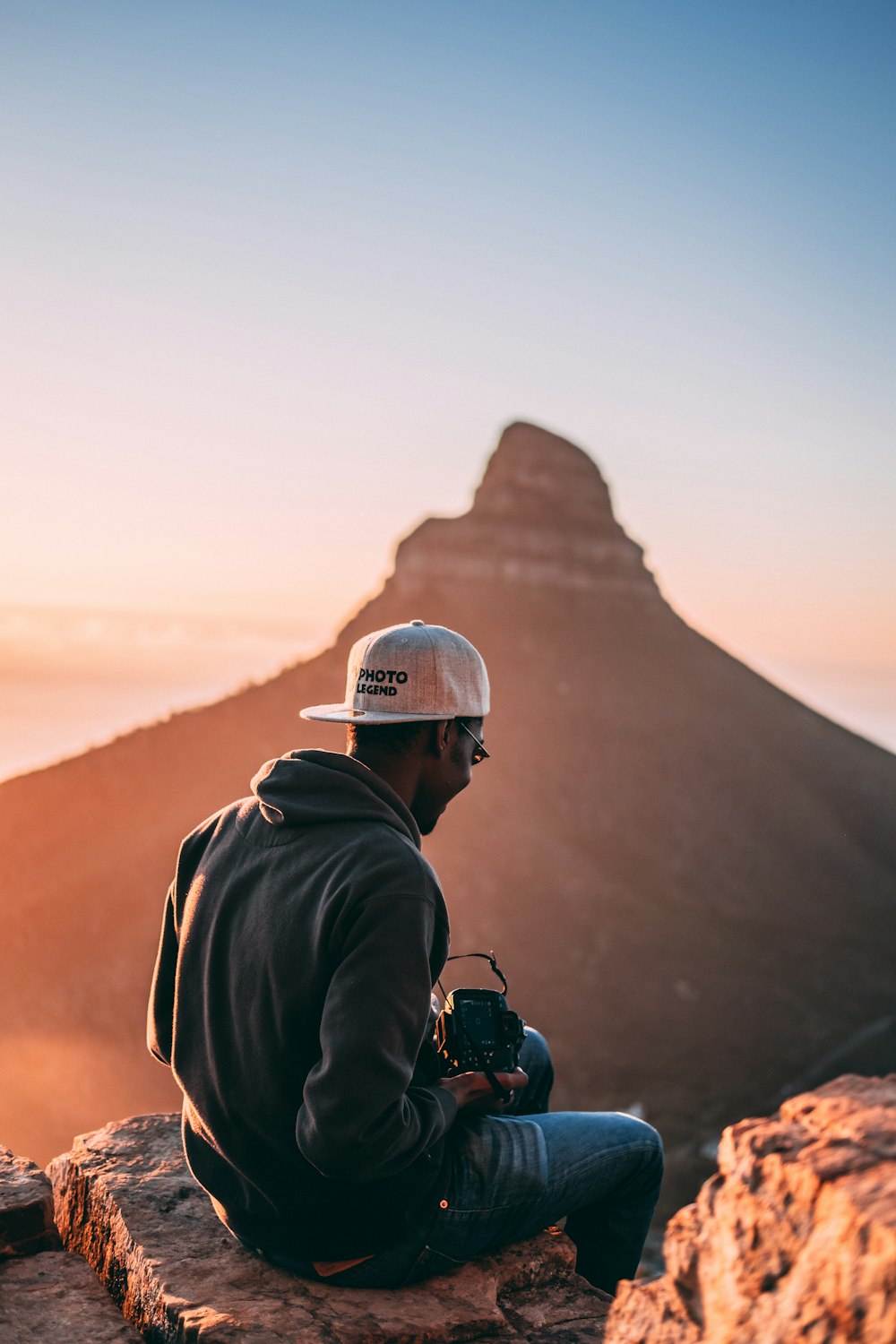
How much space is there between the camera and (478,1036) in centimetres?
271

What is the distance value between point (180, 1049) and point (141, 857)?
105 feet

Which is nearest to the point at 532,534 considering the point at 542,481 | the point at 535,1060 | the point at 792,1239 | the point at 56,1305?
the point at 542,481

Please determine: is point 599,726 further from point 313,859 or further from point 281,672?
point 313,859

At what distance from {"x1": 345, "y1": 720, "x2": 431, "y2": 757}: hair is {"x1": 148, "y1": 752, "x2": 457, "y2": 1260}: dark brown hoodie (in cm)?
12

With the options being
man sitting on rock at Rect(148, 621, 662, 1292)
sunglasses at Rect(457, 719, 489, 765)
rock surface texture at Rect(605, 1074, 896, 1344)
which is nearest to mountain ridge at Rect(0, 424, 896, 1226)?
man sitting on rock at Rect(148, 621, 662, 1292)

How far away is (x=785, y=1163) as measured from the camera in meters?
1.76

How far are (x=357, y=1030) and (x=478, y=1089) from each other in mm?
682

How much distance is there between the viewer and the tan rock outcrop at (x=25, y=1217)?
3.18m

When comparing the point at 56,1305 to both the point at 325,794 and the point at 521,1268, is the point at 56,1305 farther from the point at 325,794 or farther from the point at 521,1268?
the point at 325,794

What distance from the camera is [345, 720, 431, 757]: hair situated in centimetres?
263

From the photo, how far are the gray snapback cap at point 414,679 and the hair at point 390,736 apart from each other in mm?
31

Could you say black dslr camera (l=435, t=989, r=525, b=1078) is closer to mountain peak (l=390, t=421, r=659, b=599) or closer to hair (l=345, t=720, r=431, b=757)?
hair (l=345, t=720, r=431, b=757)

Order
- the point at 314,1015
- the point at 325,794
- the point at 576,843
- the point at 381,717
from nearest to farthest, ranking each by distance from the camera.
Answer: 1. the point at 314,1015
2. the point at 325,794
3. the point at 381,717
4. the point at 576,843

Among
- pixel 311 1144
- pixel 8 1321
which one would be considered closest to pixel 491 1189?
pixel 311 1144
